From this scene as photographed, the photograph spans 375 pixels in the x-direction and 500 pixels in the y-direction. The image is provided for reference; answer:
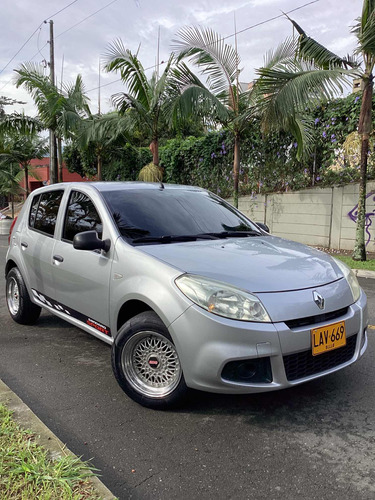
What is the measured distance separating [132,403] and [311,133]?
10.9 m

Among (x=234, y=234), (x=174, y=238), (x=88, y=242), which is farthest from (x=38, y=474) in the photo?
(x=234, y=234)

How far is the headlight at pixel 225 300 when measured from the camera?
106 inches

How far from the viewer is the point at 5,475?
2.15 meters

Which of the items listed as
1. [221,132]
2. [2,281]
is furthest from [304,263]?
[221,132]

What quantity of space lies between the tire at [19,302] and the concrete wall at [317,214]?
880cm

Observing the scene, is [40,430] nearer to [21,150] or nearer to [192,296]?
[192,296]

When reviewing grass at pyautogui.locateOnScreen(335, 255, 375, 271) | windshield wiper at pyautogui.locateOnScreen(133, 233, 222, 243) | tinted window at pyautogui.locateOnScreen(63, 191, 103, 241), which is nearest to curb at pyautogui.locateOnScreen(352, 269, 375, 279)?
grass at pyautogui.locateOnScreen(335, 255, 375, 271)

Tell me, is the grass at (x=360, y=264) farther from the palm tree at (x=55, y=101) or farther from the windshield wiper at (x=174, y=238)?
the palm tree at (x=55, y=101)

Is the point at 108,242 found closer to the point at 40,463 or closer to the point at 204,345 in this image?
the point at 204,345

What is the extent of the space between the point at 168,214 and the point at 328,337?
171 cm

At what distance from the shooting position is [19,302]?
16.4 feet

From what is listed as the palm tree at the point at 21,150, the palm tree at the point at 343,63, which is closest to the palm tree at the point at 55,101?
the palm tree at the point at 21,150

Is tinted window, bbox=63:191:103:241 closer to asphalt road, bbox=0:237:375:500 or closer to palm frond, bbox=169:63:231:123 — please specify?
asphalt road, bbox=0:237:375:500

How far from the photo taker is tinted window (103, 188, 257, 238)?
12.1 ft
